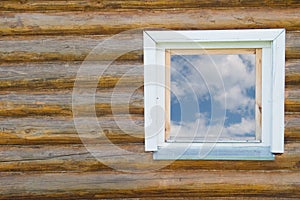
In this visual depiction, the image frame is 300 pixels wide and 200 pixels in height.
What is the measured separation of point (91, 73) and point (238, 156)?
0.88 metres

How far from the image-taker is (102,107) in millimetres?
2082

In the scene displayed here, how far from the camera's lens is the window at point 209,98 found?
204 centimetres

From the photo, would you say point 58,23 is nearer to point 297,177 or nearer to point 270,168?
point 270,168

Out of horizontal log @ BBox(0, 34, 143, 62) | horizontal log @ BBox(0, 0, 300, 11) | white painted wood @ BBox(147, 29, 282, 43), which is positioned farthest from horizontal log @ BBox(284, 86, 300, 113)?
horizontal log @ BBox(0, 34, 143, 62)

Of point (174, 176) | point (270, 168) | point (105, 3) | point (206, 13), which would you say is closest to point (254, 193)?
point (270, 168)

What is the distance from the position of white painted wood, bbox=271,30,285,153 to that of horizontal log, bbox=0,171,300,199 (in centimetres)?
21

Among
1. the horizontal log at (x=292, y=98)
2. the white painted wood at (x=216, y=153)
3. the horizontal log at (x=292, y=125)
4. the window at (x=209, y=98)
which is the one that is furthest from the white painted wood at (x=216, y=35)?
the white painted wood at (x=216, y=153)

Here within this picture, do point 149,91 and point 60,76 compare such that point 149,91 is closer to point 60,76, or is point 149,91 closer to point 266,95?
point 60,76

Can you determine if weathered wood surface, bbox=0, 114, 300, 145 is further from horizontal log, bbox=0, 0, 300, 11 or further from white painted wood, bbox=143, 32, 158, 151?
horizontal log, bbox=0, 0, 300, 11

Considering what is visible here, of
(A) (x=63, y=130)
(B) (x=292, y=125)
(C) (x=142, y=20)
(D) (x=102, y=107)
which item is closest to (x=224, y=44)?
(C) (x=142, y=20)

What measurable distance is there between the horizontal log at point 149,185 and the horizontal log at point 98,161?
0.03m

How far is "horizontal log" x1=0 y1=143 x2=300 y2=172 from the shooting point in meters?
2.09

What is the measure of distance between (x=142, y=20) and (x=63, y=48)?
44 centimetres

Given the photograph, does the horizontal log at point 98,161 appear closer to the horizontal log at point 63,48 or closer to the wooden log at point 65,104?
the wooden log at point 65,104
